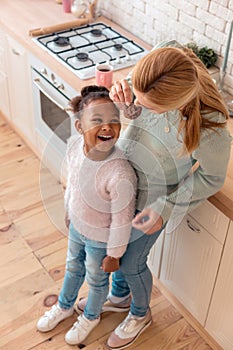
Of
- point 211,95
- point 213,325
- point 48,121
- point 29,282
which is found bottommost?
point 29,282

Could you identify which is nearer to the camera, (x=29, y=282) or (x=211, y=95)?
(x=211, y=95)

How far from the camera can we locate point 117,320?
2.25 meters

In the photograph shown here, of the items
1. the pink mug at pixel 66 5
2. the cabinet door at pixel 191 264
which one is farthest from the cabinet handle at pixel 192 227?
the pink mug at pixel 66 5

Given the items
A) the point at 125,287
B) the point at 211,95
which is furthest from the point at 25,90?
the point at 211,95

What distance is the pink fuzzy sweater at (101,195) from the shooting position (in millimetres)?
1624

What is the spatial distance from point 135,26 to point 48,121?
644 mm

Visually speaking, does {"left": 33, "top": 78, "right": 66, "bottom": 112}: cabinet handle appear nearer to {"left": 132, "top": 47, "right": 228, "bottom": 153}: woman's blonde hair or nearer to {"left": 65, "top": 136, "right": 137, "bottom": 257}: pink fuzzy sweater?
{"left": 65, "top": 136, "right": 137, "bottom": 257}: pink fuzzy sweater

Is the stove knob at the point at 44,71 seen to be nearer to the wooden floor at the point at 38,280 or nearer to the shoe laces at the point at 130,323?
the wooden floor at the point at 38,280

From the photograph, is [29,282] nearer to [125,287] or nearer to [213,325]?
[125,287]

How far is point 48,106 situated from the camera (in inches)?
104

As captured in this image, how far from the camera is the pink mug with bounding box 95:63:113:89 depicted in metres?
2.21

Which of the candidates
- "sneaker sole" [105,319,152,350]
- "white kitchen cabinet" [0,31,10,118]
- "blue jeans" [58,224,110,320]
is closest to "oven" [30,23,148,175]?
"white kitchen cabinet" [0,31,10,118]

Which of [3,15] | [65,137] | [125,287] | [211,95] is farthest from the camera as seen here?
[3,15]

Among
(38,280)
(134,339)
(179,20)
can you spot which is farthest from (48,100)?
(134,339)
